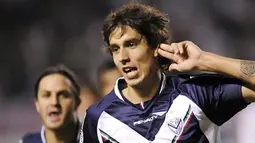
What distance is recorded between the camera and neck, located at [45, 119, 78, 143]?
8.79 feet

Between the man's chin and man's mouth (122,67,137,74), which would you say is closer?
man's mouth (122,67,137,74)

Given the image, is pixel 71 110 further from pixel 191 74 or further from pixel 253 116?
pixel 253 116

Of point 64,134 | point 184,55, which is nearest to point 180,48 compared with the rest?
point 184,55

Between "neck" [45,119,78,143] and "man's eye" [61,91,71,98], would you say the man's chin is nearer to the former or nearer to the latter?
"neck" [45,119,78,143]

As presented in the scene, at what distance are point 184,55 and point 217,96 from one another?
19cm

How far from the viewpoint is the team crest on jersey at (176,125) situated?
1.99 metres

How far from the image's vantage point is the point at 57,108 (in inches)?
109

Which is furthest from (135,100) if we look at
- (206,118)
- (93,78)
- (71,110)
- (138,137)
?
(93,78)

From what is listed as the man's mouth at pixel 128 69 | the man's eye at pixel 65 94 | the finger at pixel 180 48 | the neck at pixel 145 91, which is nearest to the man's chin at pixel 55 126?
the man's eye at pixel 65 94

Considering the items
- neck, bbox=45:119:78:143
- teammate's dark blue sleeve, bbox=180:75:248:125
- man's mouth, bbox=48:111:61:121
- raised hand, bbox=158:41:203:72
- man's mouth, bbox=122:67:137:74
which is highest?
raised hand, bbox=158:41:203:72

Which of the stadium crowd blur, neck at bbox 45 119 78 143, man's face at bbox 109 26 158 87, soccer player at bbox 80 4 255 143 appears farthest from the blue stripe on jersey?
the stadium crowd blur

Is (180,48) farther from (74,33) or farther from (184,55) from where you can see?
(74,33)

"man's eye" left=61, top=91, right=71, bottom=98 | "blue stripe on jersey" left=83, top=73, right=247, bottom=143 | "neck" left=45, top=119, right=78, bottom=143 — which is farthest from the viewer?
"man's eye" left=61, top=91, right=71, bottom=98

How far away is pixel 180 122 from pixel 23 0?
6.60ft
